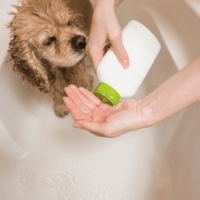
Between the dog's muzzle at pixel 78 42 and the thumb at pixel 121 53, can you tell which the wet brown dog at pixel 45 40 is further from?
the thumb at pixel 121 53

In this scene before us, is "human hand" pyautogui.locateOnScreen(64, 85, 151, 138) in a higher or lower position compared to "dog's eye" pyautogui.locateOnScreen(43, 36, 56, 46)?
lower

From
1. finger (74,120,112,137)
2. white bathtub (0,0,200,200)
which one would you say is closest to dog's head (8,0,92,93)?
white bathtub (0,0,200,200)

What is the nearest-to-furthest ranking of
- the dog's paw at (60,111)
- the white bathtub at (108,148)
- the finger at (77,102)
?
the finger at (77,102)
the white bathtub at (108,148)
the dog's paw at (60,111)

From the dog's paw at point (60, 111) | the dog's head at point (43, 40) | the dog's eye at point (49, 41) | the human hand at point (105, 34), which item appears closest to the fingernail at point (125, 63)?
the human hand at point (105, 34)

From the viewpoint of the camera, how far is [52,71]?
107cm

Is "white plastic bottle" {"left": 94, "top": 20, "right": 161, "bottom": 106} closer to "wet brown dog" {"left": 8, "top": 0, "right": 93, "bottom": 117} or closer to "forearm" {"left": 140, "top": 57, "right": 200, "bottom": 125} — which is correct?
"forearm" {"left": 140, "top": 57, "right": 200, "bottom": 125}

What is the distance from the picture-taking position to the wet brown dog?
88 cm

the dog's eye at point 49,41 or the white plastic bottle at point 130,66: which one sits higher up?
the dog's eye at point 49,41

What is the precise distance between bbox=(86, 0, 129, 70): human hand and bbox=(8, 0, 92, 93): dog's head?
21cm

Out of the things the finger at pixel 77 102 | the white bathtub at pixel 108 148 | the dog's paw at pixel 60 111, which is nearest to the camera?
the finger at pixel 77 102

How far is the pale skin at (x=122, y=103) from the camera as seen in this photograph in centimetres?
57

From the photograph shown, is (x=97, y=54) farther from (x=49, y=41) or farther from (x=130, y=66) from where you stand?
(x=49, y=41)

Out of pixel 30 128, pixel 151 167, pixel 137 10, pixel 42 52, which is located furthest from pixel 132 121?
pixel 137 10

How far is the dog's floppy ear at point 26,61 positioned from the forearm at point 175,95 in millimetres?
606
